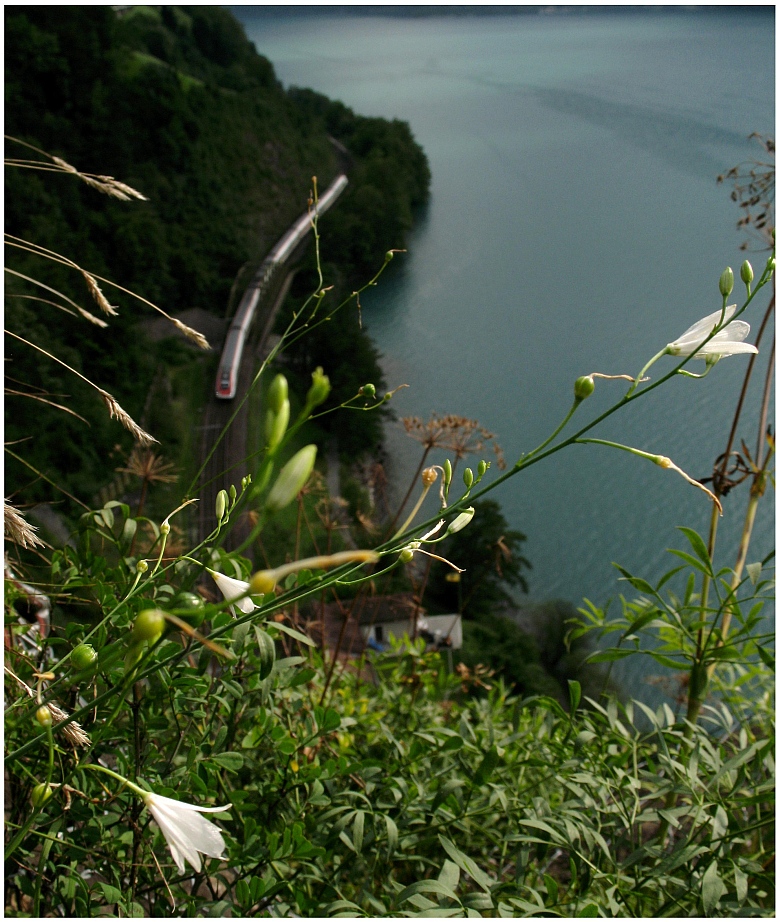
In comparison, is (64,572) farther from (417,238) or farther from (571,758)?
(417,238)

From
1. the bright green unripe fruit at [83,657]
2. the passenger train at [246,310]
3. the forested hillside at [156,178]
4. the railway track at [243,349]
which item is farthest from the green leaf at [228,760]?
the passenger train at [246,310]

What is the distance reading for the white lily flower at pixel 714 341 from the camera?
12.3 inches

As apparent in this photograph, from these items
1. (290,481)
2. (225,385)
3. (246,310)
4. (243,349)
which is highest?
(290,481)

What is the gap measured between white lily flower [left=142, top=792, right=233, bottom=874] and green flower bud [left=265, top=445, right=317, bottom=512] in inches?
4.5

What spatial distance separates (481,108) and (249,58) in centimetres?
268

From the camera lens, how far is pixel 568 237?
6570mm

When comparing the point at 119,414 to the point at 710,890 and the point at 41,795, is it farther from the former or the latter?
the point at 710,890

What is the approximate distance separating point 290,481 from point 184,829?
0.44 ft

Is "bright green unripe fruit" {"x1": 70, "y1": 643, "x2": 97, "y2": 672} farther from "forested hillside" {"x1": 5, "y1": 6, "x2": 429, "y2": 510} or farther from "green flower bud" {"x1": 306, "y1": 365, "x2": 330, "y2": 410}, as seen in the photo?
"forested hillside" {"x1": 5, "y1": 6, "x2": 429, "y2": 510}

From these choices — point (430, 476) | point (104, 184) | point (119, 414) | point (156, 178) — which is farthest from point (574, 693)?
point (156, 178)

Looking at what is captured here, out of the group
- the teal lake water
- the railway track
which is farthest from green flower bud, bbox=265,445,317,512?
the railway track

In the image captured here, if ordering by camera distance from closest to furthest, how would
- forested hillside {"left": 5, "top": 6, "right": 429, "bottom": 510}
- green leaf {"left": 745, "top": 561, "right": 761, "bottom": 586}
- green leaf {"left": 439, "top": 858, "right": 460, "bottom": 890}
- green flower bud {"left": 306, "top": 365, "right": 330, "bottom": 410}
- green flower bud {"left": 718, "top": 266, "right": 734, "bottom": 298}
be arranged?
green flower bud {"left": 306, "top": 365, "right": 330, "bottom": 410} → green flower bud {"left": 718, "top": 266, "right": 734, "bottom": 298} → green leaf {"left": 439, "top": 858, "right": 460, "bottom": 890} → green leaf {"left": 745, "top": 561, "right": 761, "bottom": 586} → forested hillside {"left": 5, "top": 6, "right": 429, "bottom": 510}

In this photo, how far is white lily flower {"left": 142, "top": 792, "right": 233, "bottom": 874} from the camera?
0.24 metres

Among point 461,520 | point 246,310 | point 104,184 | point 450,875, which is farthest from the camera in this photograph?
point 246,310
